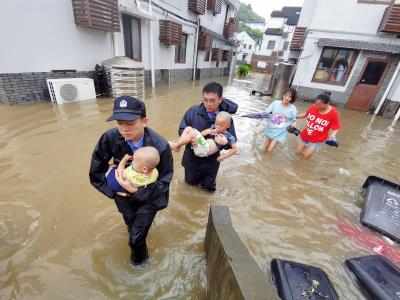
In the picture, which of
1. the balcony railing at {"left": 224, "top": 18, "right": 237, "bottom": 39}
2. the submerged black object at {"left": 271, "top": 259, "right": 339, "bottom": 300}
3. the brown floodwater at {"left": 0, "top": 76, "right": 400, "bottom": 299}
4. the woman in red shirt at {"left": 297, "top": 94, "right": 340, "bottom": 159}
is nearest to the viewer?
the submerged black object at {"left": 271, "top": 259, "right": 339, "bottom": 300}

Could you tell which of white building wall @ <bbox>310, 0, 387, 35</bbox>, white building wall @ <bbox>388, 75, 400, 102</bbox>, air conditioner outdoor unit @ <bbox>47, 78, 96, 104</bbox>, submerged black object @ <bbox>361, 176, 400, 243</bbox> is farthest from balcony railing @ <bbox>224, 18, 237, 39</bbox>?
submerged black object @ <bbox>361, 176, 400, 243</bbox>

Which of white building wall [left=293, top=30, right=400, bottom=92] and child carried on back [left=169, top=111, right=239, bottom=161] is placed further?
white building wall [left=293, top=30, right=400, bottom=92]

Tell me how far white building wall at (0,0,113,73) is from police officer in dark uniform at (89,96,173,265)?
5.60m

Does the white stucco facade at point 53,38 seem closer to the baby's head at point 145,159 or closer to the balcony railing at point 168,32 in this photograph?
the balcony railing at point 168,32

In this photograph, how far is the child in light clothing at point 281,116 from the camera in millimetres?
3926

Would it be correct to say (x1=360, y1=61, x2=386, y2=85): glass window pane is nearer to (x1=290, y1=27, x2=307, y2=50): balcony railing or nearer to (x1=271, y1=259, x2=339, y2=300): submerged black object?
(x1=290, y1=27, x2=307, y2=50): balcony railing

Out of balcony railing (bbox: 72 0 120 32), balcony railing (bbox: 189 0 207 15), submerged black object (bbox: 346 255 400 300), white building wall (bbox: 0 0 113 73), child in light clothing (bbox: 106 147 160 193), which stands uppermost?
balcony railing (bbox: 189 0 207 15)

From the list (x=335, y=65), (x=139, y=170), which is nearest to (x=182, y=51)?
(x=335, y=65)

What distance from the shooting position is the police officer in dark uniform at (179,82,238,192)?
2199 millimetres

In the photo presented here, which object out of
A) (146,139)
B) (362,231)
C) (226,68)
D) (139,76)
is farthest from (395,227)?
(226,68)

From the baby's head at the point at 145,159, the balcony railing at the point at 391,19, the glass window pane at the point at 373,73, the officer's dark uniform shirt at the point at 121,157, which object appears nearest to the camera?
the baby's head at the point at 145,159

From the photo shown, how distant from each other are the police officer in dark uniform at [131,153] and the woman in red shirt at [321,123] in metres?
3.53

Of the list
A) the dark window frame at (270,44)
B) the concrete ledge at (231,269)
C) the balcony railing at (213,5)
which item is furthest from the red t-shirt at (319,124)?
the dark window frame at (270,44)

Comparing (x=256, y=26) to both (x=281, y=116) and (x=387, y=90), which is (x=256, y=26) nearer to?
(x=387, y=90)
